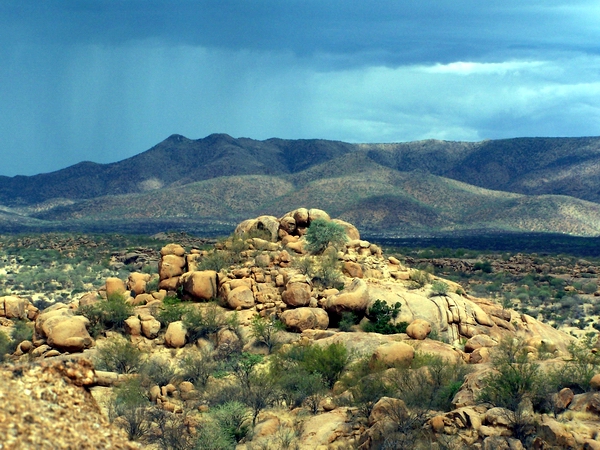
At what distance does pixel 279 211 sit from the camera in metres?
148

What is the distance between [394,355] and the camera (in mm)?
21641

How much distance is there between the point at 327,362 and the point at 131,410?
23.4 ft

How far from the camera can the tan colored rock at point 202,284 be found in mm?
29828

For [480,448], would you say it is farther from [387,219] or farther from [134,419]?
[387,219]

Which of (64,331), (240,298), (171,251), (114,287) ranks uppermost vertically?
(171,251)

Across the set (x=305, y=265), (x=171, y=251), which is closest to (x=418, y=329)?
(x=305, y=265)

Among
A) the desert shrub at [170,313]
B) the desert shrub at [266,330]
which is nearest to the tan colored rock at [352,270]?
the desert shrub at [266,330]

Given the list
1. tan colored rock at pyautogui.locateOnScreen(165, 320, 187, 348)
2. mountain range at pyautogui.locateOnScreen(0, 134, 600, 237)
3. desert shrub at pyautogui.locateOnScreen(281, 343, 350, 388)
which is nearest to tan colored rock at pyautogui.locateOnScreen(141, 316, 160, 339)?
tan colored rock at pyautogui.locateOnScreen(165, 320, 187, 348)

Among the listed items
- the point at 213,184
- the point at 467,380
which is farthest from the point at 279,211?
the point at 467,380

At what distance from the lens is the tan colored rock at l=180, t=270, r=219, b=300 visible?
2983cm

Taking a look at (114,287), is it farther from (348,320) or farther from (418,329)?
(418,329)

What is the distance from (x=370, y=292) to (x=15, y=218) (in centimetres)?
14772

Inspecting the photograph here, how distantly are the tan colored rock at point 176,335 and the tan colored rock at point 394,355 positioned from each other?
28.3ft

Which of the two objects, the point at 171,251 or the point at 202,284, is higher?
the point at 171,251
